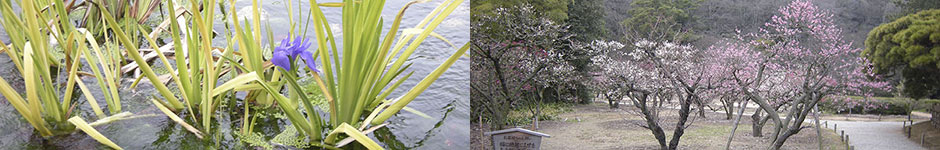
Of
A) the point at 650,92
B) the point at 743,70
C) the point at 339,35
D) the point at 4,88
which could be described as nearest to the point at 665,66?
the point at 650,92

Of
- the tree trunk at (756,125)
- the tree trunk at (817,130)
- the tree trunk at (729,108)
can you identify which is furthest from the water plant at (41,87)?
the tree trunk at (817,130)

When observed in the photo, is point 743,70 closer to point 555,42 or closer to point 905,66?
point 905,66

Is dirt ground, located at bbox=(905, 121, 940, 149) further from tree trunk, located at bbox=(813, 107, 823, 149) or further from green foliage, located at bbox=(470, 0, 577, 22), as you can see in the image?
green foliage, located at bbox=(470, 0, 577, 22)

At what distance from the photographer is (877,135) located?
7.17 ft

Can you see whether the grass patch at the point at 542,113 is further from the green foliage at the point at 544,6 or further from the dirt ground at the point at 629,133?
the green foliage at the point at 544,6

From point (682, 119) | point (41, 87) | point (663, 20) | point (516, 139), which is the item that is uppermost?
point (663, 20)

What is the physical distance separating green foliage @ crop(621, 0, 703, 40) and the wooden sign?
1.89 ft

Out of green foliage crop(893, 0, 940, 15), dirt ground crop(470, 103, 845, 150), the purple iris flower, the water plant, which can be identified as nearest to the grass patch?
dirt ground crop(470, 103, 845, 150)

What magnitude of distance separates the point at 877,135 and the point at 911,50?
1.04 ft

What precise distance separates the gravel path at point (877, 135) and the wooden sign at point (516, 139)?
1.08 meters

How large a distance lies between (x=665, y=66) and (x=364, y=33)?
4.23 ft

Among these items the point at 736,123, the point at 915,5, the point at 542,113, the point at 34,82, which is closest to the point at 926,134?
the point at 915,5

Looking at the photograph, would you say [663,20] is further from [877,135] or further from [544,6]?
[877,135]

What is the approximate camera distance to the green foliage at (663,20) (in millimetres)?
2326
